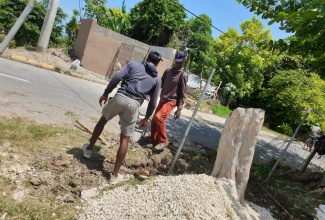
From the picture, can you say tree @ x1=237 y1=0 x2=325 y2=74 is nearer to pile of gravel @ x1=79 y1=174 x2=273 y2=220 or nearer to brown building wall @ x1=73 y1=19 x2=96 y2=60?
pile of gravel @ x1=79 y1=174 x2=273 y2=220

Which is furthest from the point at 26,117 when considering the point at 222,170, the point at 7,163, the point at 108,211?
the point at 222,170

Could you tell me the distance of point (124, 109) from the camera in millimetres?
3494

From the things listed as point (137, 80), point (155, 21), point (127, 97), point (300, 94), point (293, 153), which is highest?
point (155, 21)

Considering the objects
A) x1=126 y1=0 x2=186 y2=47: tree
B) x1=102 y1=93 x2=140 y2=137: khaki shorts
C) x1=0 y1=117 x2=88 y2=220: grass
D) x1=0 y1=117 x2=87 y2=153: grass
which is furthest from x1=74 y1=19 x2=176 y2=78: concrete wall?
x1=102 y1=93 x2=140 y2=137: khaki shorts

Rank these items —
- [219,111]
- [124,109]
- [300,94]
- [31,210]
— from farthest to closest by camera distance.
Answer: [219,111]
[300,94]
[124,109]
[31,210]

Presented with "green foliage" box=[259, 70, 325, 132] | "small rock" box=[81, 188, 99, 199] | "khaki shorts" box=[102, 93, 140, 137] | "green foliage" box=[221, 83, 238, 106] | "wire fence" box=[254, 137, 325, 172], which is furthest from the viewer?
"green foliage" box=[221, 83, 238, 106]

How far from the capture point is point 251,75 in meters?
25.0

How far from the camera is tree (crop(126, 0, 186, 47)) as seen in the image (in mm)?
24484

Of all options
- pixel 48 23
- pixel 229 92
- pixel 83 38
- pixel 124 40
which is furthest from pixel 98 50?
pixel 229 92

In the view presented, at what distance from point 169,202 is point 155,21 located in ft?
77.8

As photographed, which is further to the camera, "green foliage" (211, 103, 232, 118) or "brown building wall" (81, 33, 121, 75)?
"green foliage" (211, 103, 232, 118)

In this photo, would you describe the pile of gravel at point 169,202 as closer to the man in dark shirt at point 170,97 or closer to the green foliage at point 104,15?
the man in dark shirt at point 170,97

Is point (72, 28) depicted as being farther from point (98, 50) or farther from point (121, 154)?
point (121, 154)

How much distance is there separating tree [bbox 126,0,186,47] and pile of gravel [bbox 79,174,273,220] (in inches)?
884
